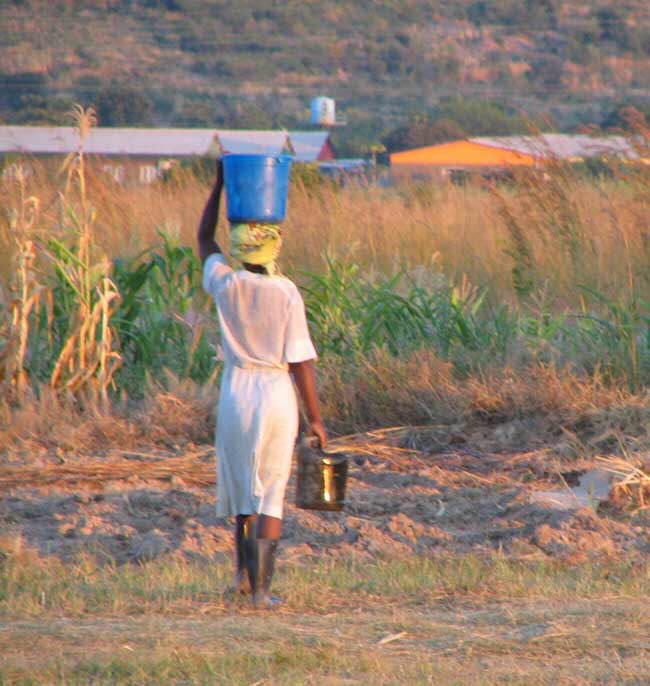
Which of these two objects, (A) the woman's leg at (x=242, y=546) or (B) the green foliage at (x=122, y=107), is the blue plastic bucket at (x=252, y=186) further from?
(B) the green foliage at (x=122, y=107)

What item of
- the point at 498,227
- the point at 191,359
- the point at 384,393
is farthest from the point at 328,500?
the point at 498,227

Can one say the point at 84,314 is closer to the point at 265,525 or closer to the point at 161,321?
the point at 161,321

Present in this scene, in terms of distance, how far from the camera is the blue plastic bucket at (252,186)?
4719 millimetres

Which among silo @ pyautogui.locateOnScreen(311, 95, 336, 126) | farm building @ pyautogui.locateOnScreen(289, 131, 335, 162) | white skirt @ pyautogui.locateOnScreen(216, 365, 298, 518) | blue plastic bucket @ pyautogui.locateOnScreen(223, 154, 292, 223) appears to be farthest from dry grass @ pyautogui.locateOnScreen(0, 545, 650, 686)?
silo @ pyautogui.locateOnScreen(311, 95, 336, 126)

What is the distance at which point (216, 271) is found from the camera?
4.73 meters

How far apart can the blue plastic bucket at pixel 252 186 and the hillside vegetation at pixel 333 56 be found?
29157mm

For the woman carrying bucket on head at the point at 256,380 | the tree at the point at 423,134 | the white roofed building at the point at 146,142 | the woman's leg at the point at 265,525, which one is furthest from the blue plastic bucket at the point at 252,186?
the tree at the point at 423,134

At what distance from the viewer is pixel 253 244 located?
4719mm

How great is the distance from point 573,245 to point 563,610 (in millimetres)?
5329

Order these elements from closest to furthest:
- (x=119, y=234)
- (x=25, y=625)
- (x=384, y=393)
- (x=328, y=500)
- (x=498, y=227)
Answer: (x=25, y=625), (x=328, y=500), (x=384, y=393), (x=119, y=234), (x=498, y=227)

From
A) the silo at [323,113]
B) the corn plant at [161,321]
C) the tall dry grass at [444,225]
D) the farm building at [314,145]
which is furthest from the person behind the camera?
the silo at [323,113]

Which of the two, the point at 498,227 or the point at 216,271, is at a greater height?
the point at 216,271

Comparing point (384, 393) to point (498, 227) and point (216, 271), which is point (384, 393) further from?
point (498, 227)

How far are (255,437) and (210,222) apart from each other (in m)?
0.89
